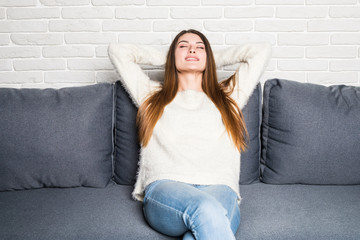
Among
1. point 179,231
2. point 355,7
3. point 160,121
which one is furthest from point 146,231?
point 355,7

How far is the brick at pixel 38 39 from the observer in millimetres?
1998

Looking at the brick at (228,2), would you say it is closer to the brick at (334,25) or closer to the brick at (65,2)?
the brick at (334,25)

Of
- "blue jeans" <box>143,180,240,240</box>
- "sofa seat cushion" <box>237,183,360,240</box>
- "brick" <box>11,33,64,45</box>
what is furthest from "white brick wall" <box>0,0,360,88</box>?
"blue jeans" <box>143,180,240,240</box>

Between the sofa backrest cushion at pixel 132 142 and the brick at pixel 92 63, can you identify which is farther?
the brick at pixel 92 63

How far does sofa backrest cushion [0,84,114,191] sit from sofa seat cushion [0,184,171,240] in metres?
0.06

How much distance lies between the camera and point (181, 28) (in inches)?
77.2

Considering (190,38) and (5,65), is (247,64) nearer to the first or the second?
(190,38)

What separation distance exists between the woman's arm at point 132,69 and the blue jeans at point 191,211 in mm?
467

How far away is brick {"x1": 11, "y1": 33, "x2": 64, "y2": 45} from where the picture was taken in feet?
6.56

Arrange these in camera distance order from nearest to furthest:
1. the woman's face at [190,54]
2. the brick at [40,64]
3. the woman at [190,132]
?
the woman at [190,132]
the woman's face at [190,54]
the brick at [40,64]

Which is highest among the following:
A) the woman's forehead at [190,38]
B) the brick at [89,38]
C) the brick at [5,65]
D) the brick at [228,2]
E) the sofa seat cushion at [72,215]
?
the brick at [228,2]

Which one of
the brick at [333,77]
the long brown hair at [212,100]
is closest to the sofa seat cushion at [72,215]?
the long brown hair at [212,100]

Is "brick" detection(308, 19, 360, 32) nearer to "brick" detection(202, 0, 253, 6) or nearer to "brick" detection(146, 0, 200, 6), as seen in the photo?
Answer: "brick" detection(202, 0, 253, 6)

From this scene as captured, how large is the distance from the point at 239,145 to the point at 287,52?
0.80 m
